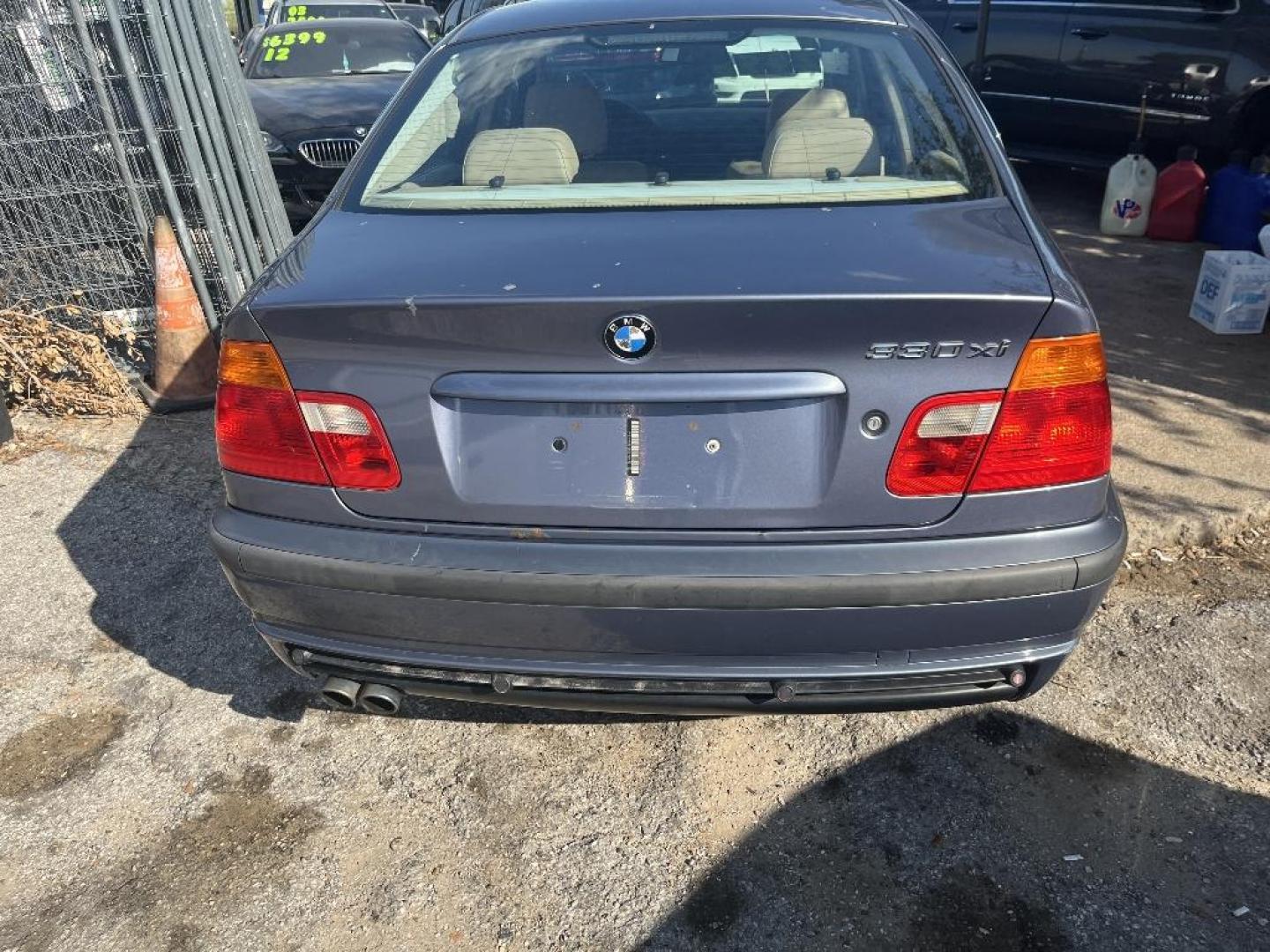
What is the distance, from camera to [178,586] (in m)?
3.36

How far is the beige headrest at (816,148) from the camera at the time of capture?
248cm

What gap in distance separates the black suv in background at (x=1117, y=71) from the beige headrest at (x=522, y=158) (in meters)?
5.85

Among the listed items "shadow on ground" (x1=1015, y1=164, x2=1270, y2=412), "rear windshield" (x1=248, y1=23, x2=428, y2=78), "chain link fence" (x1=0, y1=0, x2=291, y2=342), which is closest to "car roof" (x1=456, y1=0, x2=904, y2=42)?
"chain link fence" (x1=0, y1=0, x2=291, y2=342)

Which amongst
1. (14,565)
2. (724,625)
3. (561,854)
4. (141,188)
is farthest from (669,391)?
(141,188)

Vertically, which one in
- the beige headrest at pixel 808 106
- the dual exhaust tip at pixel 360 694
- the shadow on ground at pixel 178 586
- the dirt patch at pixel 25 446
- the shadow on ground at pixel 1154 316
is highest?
the beige headrest at pixel 808 106

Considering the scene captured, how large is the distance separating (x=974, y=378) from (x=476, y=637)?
Result: 1073 mm

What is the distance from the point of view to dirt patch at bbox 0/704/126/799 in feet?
8.36

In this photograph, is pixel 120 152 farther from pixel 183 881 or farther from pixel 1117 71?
pixel 1117 71

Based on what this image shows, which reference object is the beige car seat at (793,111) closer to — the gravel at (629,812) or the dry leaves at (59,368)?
the gravel at (629,812)

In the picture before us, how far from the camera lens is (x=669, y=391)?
1839 millimetres

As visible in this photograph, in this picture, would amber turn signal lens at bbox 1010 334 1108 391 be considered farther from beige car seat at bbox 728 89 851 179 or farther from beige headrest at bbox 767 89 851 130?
beige headrest at bbox 767 89 851 130

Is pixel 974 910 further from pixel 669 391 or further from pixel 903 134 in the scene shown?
pixel 903 134

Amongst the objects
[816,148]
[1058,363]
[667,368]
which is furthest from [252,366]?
[1058,363]

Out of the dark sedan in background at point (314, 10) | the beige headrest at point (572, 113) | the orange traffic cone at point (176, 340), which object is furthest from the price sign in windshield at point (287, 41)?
the beige headrest at point (572, 113)
